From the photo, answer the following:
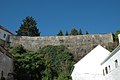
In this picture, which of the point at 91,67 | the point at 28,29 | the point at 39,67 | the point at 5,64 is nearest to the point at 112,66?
the point at 91,67

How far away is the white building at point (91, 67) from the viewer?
31.9 meters

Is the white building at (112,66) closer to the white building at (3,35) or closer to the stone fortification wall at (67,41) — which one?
the stone fortification wall at (67,41)

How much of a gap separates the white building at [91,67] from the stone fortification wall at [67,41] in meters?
17.4

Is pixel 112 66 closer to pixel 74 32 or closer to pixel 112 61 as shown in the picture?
pixel 112 61

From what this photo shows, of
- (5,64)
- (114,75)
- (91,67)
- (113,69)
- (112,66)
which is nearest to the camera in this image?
(114,75)

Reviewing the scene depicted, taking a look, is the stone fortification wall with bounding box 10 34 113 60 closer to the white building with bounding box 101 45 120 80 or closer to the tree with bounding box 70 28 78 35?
the tree with bounding box 70 28 78 35

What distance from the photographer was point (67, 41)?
51469 mm

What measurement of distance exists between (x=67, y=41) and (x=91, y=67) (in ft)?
65.1

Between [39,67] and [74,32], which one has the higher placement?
[74,32]

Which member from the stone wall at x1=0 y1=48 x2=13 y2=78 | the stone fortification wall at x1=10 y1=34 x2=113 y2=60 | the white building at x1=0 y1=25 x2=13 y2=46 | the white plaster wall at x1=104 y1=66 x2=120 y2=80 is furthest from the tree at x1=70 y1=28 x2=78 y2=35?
the white plaster wall at x1=104 y1=66 x2=120 y2=80

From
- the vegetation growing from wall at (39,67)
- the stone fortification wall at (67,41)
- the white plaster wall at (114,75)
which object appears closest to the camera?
the white plaster wall at (114,75)

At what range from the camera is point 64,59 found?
142ft

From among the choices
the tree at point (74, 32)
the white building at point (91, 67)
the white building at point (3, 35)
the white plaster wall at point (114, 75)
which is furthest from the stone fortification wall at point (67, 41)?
the white plaster wall at point (114, 75)

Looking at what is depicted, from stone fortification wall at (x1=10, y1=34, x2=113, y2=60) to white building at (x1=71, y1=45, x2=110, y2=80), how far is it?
1739cm
